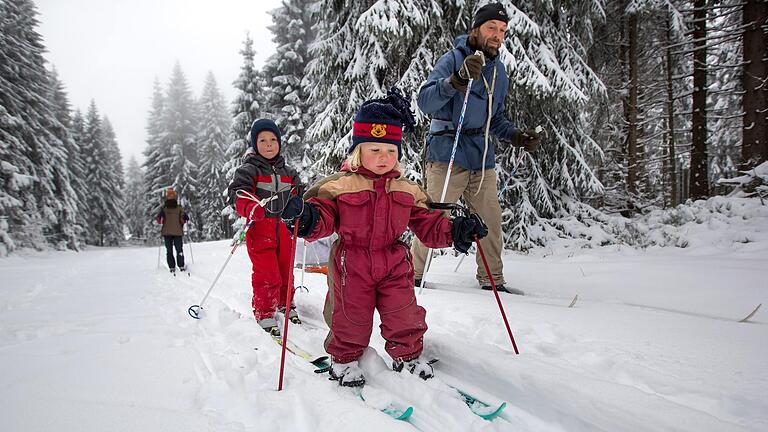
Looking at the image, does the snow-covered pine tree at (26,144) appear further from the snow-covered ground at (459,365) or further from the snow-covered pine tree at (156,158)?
the snow-covered ground at (459,365)

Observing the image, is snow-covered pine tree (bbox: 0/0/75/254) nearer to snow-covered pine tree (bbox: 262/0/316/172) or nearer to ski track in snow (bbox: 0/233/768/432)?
snow-covered pine tree (bbox: 262/0/316/172)

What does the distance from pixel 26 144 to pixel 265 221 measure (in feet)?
66.8

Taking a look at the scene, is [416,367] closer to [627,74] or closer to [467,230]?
[467,230]

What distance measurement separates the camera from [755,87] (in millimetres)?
7191

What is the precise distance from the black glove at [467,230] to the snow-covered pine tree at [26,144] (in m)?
17.9

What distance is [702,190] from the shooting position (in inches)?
376

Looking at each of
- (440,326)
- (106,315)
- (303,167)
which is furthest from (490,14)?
(303,167)

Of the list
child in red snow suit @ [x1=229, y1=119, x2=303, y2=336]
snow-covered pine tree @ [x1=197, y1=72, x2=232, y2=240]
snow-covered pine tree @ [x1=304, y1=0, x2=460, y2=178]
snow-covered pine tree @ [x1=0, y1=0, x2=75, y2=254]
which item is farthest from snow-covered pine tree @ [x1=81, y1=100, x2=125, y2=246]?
child in red snow suit @ [x1=229, y1=119, x2=303, y2=336]

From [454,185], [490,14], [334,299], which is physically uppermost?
[490,14]

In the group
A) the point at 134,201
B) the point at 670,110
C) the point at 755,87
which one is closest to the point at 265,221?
the point at 755,87

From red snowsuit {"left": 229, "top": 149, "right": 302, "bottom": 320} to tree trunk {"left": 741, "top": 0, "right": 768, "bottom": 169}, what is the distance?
349 inches

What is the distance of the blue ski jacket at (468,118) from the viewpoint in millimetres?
3658

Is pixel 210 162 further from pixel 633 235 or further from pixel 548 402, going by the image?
pixel 548 402

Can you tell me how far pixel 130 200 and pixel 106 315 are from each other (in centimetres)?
5446
